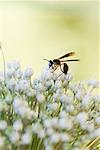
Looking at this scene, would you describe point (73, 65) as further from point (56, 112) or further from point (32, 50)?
point (56, 112)

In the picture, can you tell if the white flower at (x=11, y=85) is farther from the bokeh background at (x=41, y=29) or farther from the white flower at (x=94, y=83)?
the bokeh background at (x=41, y=29)

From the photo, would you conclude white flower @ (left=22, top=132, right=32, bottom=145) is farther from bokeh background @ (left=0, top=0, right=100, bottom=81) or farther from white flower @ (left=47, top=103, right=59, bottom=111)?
bokeh background @ (left=0, top=0, right=100, bottom=81)

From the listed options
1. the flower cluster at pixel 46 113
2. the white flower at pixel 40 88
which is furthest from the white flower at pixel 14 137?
the white flower at pixel 40 88

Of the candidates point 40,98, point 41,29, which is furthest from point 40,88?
point 41,29

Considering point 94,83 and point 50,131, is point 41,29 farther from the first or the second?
point 50,131

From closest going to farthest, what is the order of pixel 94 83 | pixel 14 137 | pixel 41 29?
pixel 14 137 → pixel 94 83 → pixel 41 29

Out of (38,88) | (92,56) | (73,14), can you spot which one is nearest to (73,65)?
(92,56)

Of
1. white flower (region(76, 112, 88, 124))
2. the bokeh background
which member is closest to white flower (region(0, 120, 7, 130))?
white flower (region(76, 112, 88, 124))
